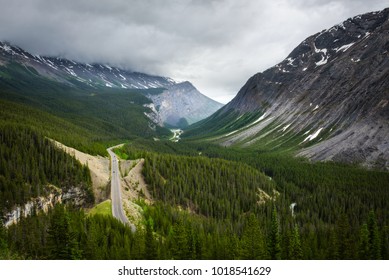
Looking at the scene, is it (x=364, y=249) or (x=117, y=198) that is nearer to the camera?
(x=364, y=249)

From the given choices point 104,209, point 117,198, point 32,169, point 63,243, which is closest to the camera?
point 63,243

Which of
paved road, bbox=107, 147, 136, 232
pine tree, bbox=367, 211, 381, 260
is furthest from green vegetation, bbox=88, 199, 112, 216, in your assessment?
pine tree, bbox=367, 211, 381, 260

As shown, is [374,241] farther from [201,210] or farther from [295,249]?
[201,210]

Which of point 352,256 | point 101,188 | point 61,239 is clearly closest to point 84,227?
point 61,239

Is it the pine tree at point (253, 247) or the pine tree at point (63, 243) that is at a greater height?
the pine tree at point (63, 243)

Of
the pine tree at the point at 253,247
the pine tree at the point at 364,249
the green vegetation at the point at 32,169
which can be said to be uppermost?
the green vegetation at the point at 32,169

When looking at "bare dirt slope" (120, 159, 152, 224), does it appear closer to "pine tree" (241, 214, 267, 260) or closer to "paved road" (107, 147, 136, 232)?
"paved road" (107, 147, 136, 232)

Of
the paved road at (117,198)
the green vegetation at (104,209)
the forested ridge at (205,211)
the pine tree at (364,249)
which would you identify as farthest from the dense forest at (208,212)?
the paved road at (117,198)

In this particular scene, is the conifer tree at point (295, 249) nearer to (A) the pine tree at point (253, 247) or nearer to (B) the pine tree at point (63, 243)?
(A) the pine tree at point (253, 247)

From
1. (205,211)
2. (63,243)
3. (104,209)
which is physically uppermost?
(104,209)

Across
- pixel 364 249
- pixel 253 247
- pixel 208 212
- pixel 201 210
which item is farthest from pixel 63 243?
pixel 201 210

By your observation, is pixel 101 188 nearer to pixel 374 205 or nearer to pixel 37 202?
pixel 37 202
